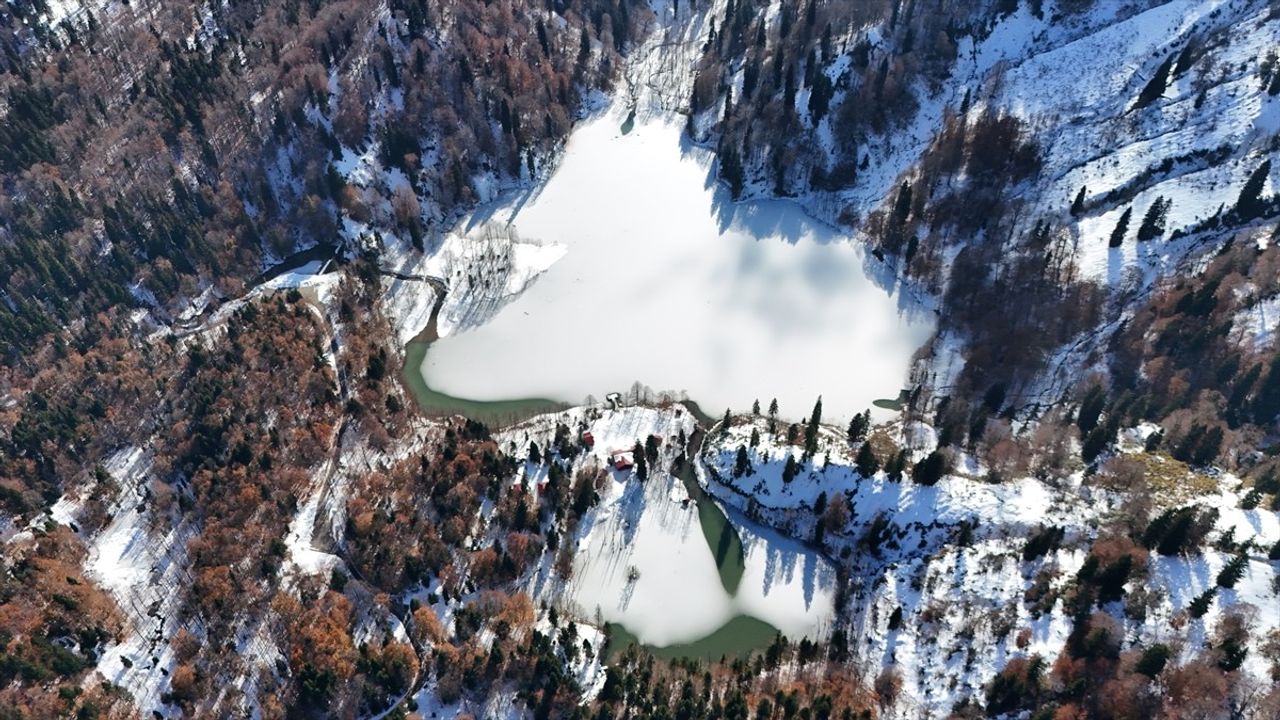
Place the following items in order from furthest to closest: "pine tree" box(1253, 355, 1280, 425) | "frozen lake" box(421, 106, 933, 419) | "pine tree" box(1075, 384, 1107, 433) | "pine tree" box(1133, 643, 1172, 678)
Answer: "frozen lake" box(421, 106, 933, 419)
"pine tree" box(1075, 384, 1107, 433)
"pine tree" box(1253, 355, 1280, 425)
"pine tree" box(1133, 643, 1172, 678)

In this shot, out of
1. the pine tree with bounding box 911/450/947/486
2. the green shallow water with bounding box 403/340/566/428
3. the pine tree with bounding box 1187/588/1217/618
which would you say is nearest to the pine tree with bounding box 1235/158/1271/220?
the pine tree with bounding box 911/450/947/486

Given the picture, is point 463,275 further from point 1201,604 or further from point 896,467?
point 1201,604

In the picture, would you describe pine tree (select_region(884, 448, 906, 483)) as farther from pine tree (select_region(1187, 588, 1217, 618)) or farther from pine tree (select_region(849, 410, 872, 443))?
pine tree (select_region(1187, 588, 1217, 618))

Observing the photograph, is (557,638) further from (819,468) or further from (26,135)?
(26,135)

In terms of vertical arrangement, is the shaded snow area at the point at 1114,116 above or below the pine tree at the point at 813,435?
above

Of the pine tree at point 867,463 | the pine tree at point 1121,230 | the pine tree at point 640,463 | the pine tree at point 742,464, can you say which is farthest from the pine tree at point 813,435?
the pine tree at point 1121,230

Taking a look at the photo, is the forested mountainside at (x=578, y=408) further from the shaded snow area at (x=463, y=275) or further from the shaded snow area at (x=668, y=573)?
the shaded snow area at (x=463, y=275)
